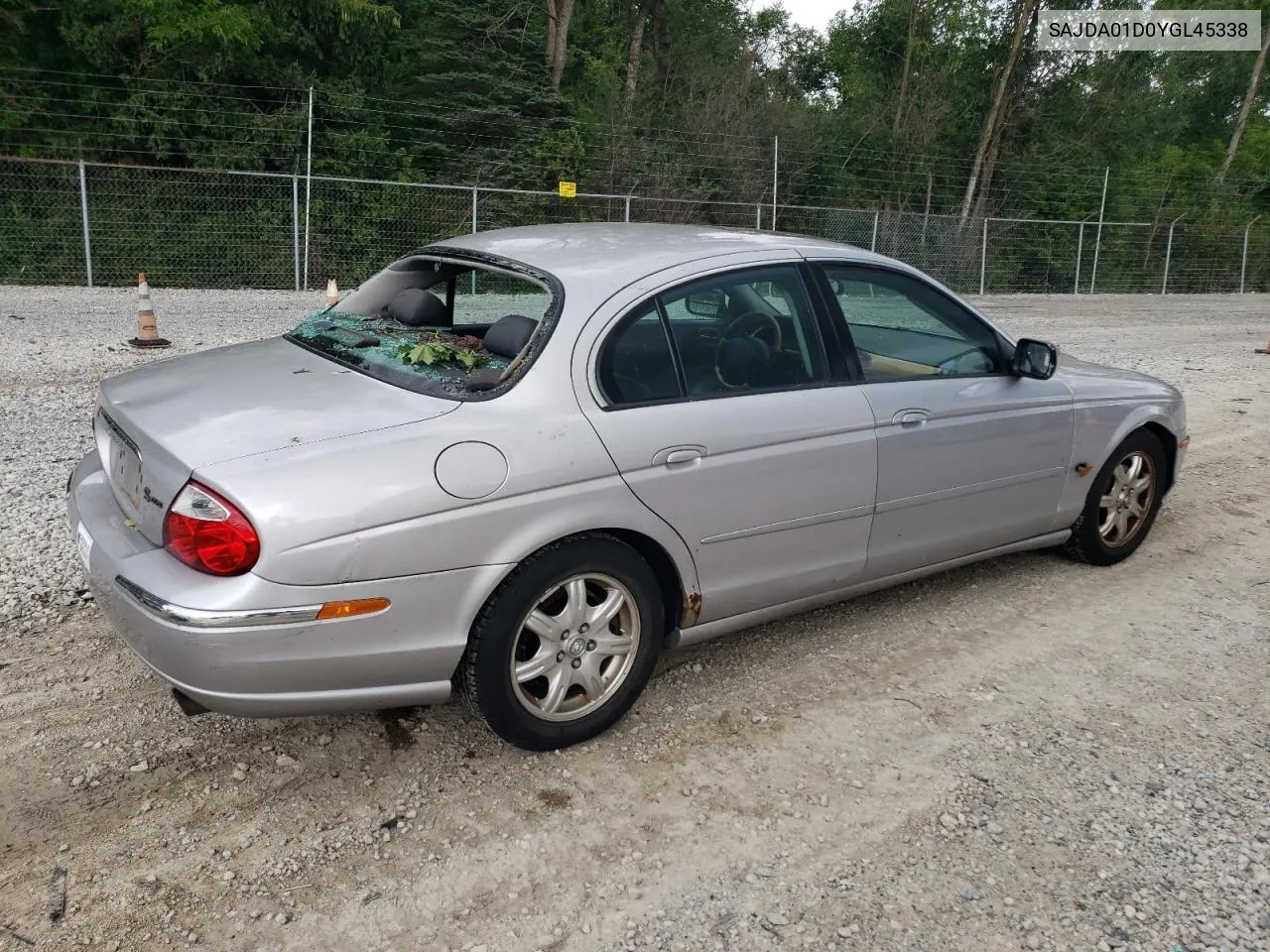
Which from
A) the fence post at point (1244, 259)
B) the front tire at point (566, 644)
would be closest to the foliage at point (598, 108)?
the fence post at point (1244, 259)

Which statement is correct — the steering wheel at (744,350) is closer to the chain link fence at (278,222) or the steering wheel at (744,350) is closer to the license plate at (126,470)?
the license plate at (126,470)

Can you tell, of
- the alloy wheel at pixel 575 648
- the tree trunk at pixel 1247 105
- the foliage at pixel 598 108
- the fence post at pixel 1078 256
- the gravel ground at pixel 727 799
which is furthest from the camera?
the tree trunk at pixel 1247 105

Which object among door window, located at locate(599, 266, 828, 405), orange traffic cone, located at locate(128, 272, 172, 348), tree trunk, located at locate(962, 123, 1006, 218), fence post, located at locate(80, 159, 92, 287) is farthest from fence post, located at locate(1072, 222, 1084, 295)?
door window, located at locate(599, 266, 828, 405)

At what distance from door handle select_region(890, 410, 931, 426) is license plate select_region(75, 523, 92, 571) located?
9.21 feet

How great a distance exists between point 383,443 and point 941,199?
99.7ft

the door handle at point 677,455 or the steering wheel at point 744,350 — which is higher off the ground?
the steering wheel at point 744,350

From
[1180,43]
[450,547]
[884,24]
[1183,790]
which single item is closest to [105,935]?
[450,547]

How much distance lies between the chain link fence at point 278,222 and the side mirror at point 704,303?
14.1 metres

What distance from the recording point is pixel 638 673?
333 cm

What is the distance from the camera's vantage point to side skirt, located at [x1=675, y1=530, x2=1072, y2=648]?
3541 mm

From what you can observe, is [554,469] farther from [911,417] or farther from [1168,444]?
[1168,444]

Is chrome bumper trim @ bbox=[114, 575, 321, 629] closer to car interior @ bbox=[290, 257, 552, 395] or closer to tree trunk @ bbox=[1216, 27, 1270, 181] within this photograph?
car interior @ bbox=[290, 257, 552, 395]

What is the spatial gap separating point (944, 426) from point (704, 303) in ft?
3.79

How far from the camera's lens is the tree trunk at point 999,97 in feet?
101
